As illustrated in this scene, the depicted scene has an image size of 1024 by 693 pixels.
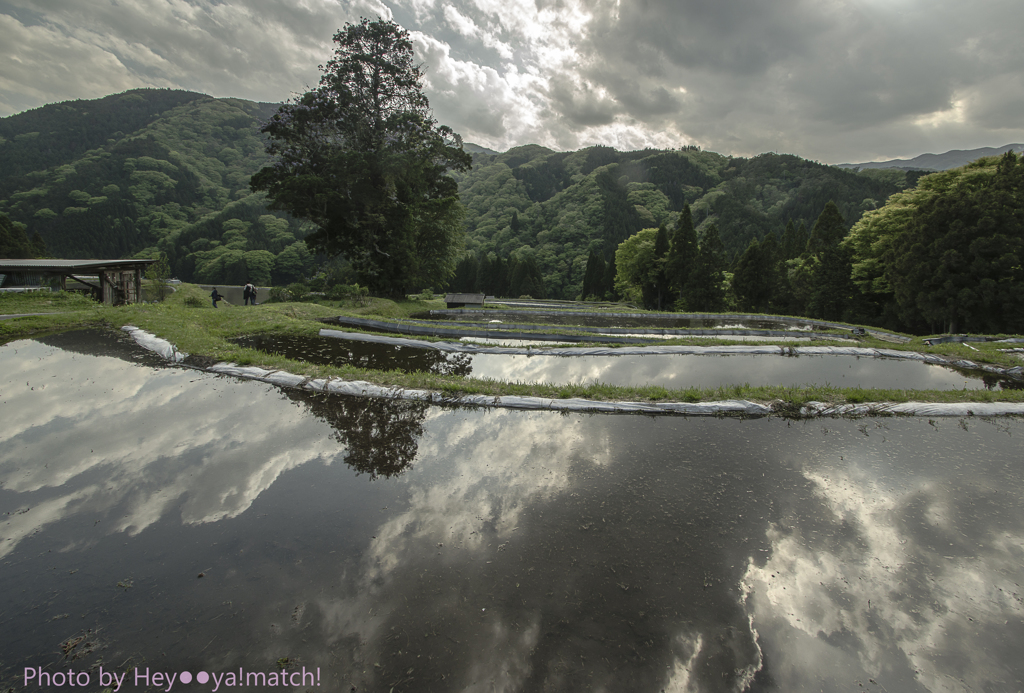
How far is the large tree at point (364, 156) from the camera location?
75.5 feet

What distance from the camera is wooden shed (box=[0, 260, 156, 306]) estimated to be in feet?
60.8

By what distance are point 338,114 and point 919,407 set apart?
28.9 metres

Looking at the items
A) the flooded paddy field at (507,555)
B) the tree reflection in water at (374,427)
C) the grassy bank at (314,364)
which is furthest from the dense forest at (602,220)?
the tree reflection in water at (374,427)

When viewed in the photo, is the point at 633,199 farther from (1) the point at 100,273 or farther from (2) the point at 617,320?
(1) the point at 100,273

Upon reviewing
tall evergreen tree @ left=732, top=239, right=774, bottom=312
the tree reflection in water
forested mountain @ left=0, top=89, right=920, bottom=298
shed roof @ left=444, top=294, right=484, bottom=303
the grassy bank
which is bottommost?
the tree reflection in water

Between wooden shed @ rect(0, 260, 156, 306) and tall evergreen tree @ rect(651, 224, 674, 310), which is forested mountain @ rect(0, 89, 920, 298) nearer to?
tall evergreen tree @ rect(651, 224, 674, 310)

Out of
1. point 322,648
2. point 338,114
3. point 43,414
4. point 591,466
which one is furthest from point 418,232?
point 322,648

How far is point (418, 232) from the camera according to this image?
2789 centimetres

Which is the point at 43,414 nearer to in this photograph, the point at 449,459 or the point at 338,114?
the point at 449,459

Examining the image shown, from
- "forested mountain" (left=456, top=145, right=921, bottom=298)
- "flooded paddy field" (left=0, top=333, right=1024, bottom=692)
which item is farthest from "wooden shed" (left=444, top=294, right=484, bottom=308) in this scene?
"forested mountain" (left=456, top=145, right=921, bottom=298)

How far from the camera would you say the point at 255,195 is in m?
101

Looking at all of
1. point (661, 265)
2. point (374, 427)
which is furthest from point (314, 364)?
point (661, 265)

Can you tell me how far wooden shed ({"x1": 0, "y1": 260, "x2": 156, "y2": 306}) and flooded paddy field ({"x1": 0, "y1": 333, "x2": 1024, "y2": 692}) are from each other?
62.2 feet

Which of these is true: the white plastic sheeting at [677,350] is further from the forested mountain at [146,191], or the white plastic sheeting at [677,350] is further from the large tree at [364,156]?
the forested mountain at [146,191]
